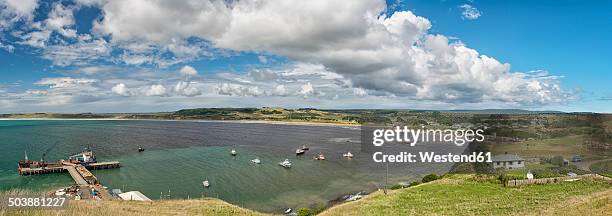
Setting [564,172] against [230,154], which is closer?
[564,172]

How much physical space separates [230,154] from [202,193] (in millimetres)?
46333

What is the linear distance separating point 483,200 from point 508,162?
3055cm

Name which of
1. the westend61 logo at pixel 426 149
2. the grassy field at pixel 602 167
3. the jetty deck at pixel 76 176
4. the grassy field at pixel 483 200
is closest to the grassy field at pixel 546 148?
the grassy field at pixel 602 167

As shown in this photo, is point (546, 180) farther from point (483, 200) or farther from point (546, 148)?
point (546, 148)

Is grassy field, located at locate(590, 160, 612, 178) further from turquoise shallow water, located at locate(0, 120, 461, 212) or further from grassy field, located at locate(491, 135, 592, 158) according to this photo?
turquoise shallow water, located at locate(0, 120, 461, 212)

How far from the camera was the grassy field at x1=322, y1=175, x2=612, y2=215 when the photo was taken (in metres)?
31.8

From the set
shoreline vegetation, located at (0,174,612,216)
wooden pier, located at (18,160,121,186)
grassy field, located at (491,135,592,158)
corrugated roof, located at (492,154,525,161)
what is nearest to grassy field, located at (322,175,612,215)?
shoreline vegetation, located at (0,174,612,216)

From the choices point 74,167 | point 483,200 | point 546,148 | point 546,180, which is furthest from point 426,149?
point 74,167

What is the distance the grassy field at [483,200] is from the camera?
31828 mm

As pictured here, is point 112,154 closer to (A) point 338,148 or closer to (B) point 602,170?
(A) point 338,148

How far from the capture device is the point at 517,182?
47094 millimetres

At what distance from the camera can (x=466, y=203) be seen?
36938 mm

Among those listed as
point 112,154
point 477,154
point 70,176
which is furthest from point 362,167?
point 112,154

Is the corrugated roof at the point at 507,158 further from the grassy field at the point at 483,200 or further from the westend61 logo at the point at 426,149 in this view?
the grassy field at the point at 483,200
